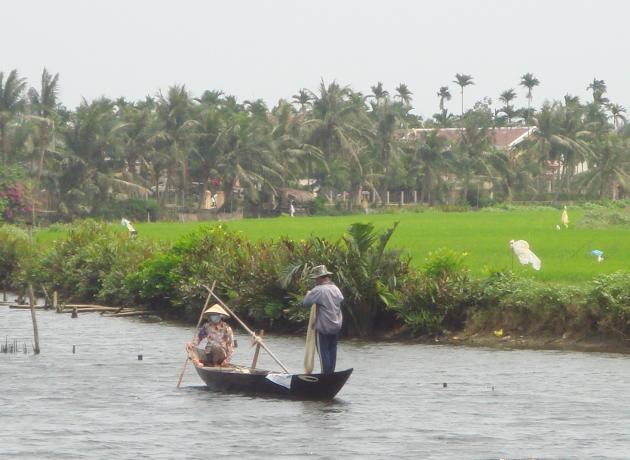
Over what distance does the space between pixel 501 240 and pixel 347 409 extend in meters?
30.2

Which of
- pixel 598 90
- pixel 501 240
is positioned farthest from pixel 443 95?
pixel 501 240

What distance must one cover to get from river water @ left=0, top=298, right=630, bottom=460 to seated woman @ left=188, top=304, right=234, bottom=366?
574 millimetres

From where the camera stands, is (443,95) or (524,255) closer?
(524,255)

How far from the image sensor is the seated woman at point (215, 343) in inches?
882

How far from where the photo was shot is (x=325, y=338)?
20.9m

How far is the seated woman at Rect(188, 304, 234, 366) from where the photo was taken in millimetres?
22406

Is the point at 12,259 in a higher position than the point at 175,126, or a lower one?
lower

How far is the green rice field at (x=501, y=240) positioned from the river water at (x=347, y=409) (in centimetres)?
505

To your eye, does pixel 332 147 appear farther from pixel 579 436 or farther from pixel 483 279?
pixel 579 436

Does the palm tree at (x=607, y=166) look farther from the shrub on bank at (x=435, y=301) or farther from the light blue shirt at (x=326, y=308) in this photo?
the light blue shirt at (x=326, y=308)

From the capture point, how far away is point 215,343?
73.5ft

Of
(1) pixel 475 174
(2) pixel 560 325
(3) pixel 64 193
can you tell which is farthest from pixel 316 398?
(1) pixel 475 174

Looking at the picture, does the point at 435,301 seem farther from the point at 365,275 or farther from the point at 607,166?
the point at 607,166

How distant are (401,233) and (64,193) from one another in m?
35.4
